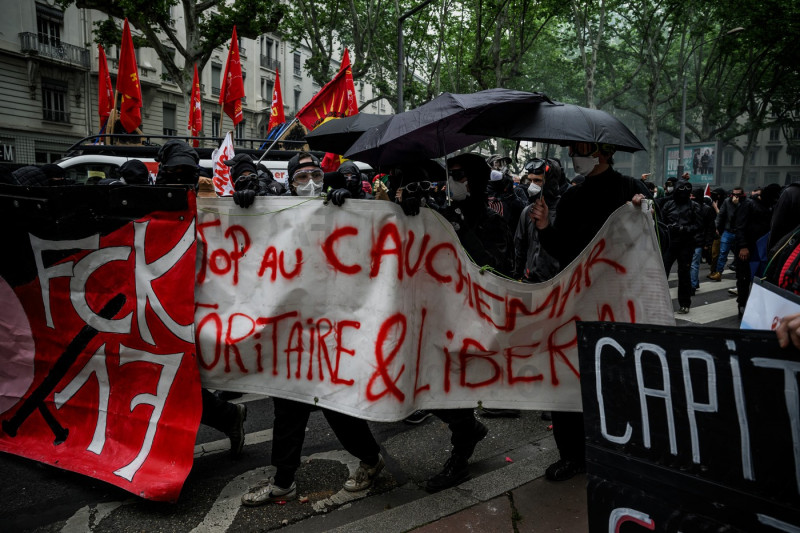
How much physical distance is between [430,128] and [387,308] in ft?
4.48

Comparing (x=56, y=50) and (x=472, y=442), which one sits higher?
(x=56, y=50)

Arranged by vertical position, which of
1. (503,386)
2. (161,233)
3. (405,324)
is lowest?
(503,386)

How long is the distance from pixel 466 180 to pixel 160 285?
72.5 inches

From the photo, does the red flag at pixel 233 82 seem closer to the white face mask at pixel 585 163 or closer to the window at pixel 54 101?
the white face mask at pixel 585 163

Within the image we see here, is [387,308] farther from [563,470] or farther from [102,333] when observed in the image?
[102,333]

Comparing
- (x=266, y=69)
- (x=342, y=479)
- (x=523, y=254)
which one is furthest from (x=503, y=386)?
(x=266, y=69)

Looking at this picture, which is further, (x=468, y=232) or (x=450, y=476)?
(x=468, y=232)

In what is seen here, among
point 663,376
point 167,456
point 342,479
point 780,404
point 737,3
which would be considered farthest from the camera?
point 737,3

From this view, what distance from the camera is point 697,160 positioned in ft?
79.4

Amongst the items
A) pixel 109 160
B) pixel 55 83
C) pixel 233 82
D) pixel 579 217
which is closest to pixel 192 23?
pixel 233 82

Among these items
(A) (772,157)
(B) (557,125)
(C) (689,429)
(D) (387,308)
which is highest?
(A) (772,157)

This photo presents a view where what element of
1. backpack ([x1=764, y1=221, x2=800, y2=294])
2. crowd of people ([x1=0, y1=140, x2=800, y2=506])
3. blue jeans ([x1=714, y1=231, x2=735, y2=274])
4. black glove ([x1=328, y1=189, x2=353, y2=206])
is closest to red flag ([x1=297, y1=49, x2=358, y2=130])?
crowd of people ([x1=0, y1=140, x2=800, y2=506])

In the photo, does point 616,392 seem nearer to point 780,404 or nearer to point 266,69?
point 780,404

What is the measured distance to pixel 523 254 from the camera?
5230 mm
